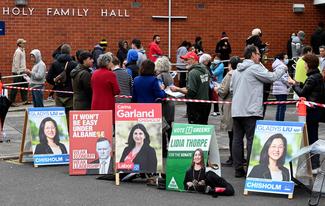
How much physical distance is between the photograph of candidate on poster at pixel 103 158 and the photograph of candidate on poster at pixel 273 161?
2242 mm

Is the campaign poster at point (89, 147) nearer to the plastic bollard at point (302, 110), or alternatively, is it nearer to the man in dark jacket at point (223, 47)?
the plastic bollard at point (302, 110)

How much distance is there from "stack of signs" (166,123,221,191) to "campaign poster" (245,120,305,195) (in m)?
0.50

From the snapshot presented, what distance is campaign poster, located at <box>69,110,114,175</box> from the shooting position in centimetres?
957

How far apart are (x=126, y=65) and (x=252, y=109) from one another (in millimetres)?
4505

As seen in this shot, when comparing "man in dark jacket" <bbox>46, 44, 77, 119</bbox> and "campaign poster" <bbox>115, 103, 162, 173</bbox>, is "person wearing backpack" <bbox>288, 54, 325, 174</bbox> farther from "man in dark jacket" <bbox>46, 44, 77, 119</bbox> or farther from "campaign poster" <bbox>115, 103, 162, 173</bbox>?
"man in dark jacket" <bbox>46, 44, 77, 119</bbox>

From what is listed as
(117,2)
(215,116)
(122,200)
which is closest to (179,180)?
(122,200)

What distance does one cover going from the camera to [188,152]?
848 cm

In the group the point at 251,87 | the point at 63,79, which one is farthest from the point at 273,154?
the point at 63,79

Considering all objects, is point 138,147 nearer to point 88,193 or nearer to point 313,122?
point 88,193

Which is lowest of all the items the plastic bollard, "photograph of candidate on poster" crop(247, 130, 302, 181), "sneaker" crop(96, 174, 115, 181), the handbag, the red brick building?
"sneaker" crop(96, 174, 115, 181)

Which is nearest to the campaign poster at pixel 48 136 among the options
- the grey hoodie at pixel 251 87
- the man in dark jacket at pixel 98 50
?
the grey hoodie at pixel 251 87

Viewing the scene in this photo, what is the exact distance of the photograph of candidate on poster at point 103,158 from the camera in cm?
955

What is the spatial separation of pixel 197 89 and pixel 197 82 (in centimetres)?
12

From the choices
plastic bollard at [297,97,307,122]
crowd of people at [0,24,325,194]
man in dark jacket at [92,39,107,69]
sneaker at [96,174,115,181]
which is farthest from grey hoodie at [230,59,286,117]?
man in dark jacket at [92,39,107,69]
